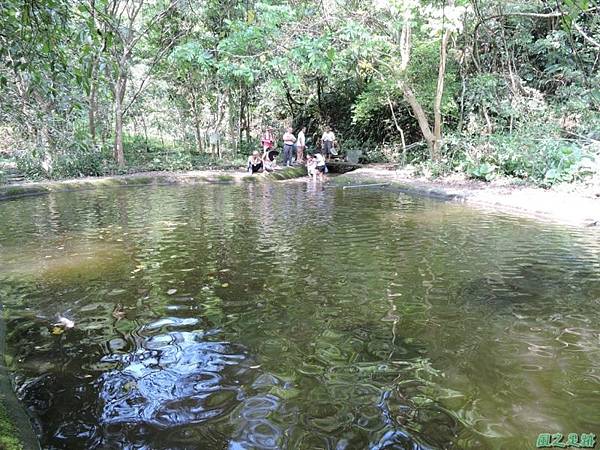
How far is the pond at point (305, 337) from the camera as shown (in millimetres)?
2844

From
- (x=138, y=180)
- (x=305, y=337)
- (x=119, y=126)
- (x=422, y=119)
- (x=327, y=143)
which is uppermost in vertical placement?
(x=119, y=126)

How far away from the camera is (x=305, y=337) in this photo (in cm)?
396

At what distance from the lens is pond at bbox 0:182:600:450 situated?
2844mm

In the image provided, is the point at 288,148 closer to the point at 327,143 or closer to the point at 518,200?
the point at 327,143

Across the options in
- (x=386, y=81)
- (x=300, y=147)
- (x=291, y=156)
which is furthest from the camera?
(x=300, y=147)

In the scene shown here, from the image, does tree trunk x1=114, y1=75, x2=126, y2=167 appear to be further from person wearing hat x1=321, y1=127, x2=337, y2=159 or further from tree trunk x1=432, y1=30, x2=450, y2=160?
tree trunk x1=432, y1=30, x2=450, y2=160

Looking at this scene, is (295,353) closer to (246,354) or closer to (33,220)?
(246,354)

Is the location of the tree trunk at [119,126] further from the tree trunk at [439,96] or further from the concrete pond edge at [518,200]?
the tree trunk at [439,96]

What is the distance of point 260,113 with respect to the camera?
83.3 feet

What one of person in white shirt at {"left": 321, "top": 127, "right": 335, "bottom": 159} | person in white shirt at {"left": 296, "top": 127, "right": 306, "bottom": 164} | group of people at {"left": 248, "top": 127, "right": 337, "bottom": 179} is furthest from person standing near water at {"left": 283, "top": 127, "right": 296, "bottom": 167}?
person in white shirt at {"left": 321, "top": 127, "right": 335, "bottom": 159}

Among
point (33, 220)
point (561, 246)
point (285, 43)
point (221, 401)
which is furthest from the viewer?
point (285, 43)

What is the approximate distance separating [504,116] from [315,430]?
48.8 ft

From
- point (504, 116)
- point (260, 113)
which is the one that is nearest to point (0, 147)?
point (260, 113)

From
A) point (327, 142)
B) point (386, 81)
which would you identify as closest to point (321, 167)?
point (327, 142)
